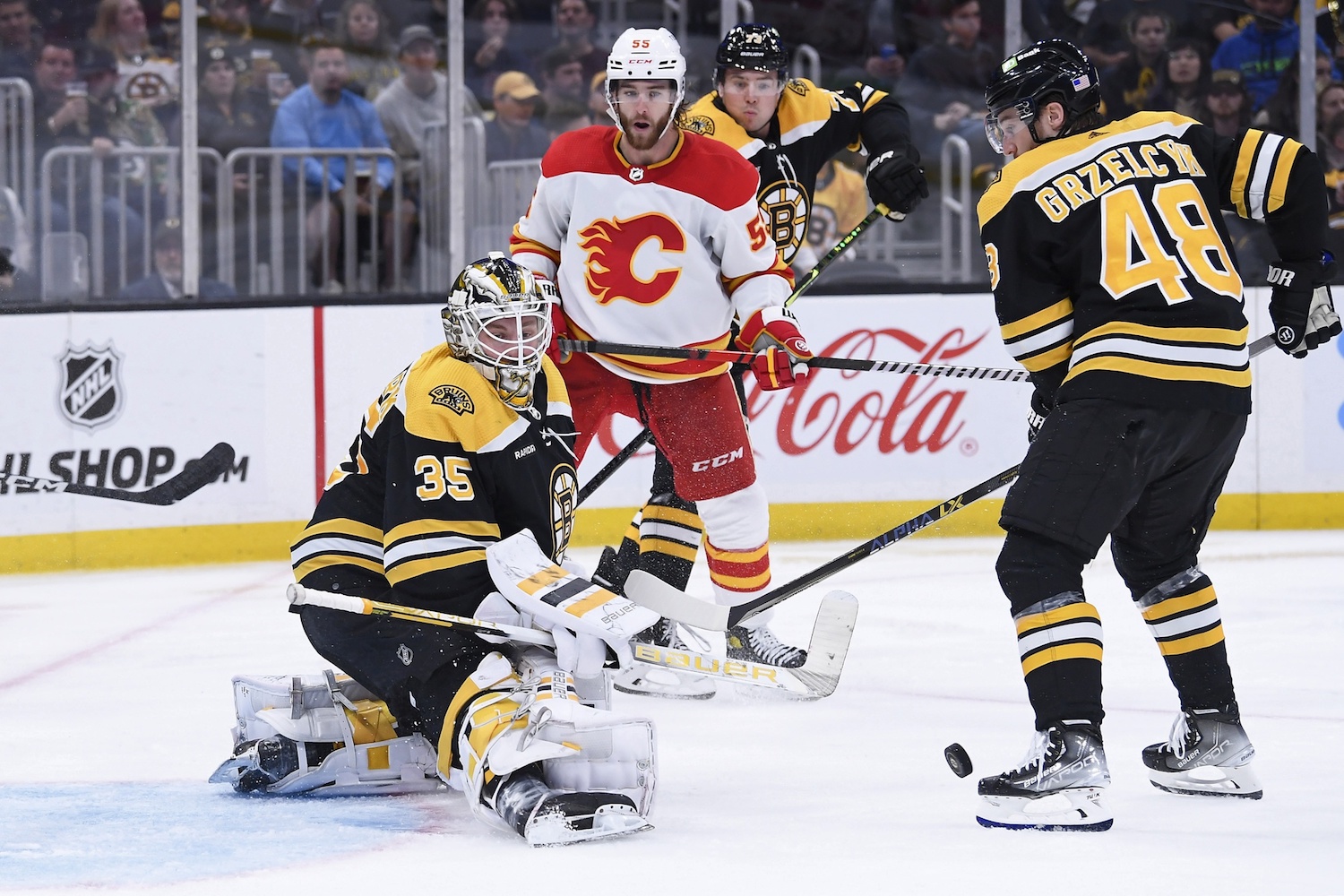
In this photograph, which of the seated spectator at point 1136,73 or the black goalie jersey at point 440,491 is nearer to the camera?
the black goalie jersey at point 440,491

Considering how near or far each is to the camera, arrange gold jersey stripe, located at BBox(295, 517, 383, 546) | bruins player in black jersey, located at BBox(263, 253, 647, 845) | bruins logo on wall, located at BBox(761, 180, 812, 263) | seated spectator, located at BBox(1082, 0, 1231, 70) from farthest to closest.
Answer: seated spectator, located at BBox(1082, 0, 1231, 70) → bruins logo on wall, located at BBox(761, 180, 812, 263) → gold jersey stripe, located at BBox(295, 517, 383, 546) → bruins player in black jersey, located at BBox(263, 253, 647, 845)

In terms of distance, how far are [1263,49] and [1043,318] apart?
4.26m

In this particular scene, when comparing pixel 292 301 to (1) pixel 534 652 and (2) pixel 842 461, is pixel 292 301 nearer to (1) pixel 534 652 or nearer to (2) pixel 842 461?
(2) pixel 842 461

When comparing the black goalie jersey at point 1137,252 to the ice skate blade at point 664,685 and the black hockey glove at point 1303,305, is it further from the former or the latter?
the ice skate blade at point 664,685

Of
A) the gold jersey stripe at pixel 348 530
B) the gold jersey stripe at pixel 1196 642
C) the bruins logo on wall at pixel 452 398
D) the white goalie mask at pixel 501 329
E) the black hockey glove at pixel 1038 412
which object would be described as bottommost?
the gold jersey stripe at pixel 1196 642

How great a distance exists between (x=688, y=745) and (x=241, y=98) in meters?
3.34

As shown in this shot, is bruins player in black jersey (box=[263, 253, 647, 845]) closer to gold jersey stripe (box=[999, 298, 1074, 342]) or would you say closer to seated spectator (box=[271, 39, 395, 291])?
gold jersey stripe (box=[999, 298, 1074, 342])

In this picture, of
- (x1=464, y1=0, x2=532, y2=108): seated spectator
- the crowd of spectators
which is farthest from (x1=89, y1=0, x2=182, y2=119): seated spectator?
(x1=464, y1=0, x2=532, y2=108): seated spectator

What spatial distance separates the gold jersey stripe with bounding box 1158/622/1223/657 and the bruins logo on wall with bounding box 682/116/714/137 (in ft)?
5.33

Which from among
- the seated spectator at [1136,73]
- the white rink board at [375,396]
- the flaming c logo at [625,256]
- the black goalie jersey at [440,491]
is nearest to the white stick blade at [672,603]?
the black goalie jersey at [440,491]

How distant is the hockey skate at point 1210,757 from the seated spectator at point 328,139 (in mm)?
3584

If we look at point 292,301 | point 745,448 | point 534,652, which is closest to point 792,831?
point 534,652

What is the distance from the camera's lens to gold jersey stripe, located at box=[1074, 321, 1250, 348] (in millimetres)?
2488

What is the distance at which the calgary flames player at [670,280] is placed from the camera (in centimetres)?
340
